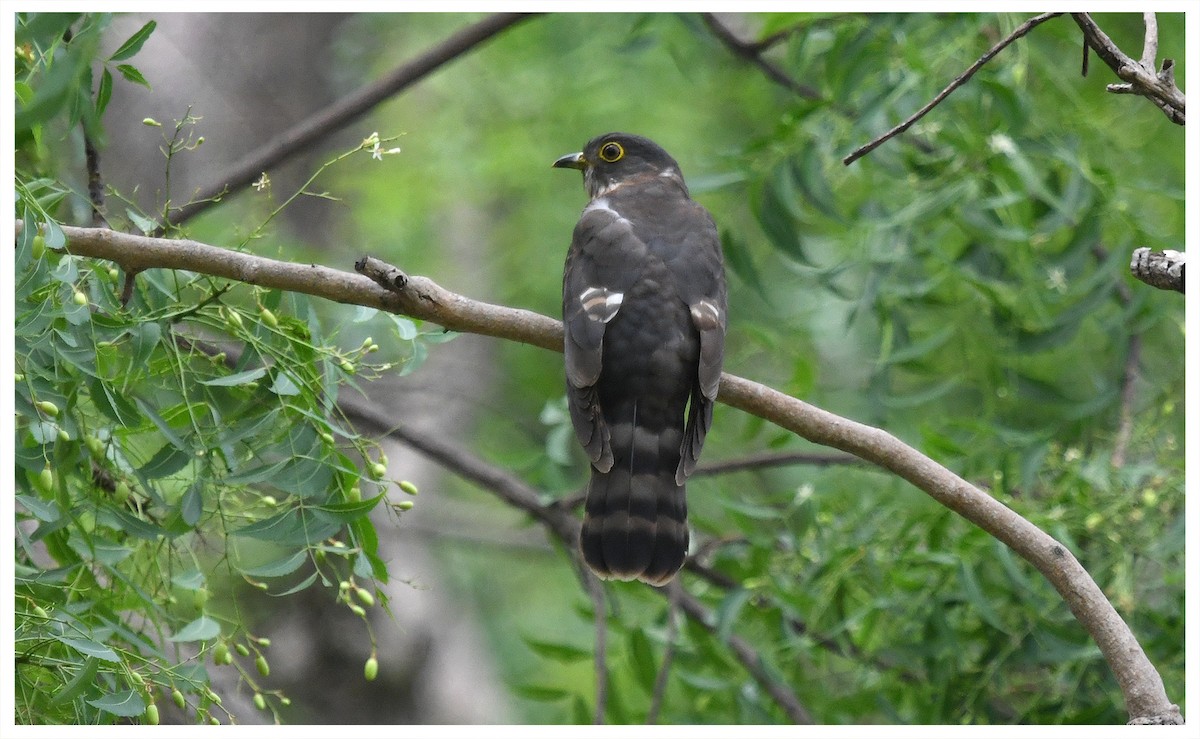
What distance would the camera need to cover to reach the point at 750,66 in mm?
5773

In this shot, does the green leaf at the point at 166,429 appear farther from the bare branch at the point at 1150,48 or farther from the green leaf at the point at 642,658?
the green leaf at the point at 642,658

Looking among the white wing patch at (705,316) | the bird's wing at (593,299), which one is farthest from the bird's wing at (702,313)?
the bird's wing at (593,299)

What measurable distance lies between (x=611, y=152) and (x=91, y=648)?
2.75 metres

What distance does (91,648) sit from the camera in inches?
91.0

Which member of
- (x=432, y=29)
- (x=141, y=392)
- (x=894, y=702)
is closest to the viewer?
(x=141, y=392)

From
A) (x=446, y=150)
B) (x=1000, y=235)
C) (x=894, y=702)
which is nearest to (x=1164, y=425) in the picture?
(x=1000, y=235)

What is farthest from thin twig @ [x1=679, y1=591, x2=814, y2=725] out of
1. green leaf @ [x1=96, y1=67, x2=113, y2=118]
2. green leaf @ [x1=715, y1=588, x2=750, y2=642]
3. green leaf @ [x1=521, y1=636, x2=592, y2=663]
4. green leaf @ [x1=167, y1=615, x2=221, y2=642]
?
green leaf @ [x1=96, y1=67, x2=113, y2=118]

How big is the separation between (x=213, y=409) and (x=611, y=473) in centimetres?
110

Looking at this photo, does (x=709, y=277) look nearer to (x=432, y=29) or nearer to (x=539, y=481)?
(x=539, y=481)

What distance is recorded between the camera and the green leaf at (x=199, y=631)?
247 cm

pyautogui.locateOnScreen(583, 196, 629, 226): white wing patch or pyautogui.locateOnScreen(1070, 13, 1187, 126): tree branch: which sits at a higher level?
pyautogui.locateOnScreen(583, 196, 629, 226): white wing patch

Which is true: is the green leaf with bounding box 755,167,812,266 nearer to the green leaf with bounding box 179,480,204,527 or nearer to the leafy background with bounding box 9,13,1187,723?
the leafy background with bounding box 9,13,1187,723

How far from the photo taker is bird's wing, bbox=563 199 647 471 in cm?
318

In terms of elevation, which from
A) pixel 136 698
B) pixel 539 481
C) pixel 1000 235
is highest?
pixel 1000 235
